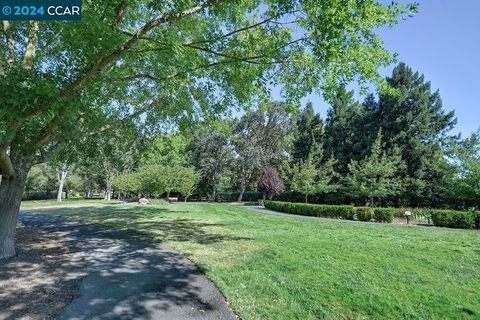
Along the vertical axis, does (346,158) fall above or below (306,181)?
above

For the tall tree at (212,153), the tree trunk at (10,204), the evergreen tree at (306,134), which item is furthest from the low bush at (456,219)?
the tall tree at (212,153)

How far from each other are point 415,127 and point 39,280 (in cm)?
3607

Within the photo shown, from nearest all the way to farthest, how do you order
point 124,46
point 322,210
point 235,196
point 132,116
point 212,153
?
point 124,46 < point 132,116 < point 322,210 < point 212,153 < point 235,196

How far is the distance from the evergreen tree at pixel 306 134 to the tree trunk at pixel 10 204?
1475 inches

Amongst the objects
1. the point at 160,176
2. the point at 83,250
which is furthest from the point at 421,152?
the point at 83,250

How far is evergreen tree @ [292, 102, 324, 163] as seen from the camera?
43.6m

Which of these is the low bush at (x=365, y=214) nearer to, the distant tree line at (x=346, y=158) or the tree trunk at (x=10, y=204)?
the distant tree line at (x=346, y=158)

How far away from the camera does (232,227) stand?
13.3m

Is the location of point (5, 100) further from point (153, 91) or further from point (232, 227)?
point (232, 227)

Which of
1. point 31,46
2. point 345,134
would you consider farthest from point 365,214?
point 345,134

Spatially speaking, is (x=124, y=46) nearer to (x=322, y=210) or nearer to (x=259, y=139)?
(x=322, y=210)

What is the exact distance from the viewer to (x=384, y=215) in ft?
68.7

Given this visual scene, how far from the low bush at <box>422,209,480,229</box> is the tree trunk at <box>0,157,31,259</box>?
19577 millimetres

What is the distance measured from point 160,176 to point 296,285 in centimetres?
2652
